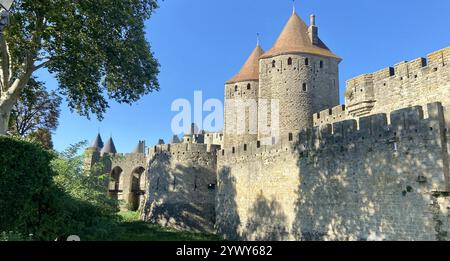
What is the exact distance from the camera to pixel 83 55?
13789 mm

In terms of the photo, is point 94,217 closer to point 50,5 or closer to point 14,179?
point 14,179

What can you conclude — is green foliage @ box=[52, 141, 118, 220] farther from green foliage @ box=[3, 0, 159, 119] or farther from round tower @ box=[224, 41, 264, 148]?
round tower @ box=[224, 41, 264, 148]

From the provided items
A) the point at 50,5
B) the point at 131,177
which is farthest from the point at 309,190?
the point at 131,177

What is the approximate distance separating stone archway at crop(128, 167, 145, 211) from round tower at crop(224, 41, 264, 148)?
580 inches

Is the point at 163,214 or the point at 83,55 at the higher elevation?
the point at 83,55

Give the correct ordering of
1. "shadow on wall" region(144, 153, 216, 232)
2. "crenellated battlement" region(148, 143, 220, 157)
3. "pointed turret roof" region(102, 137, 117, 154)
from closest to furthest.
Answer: "shadow on wall" region(144, 153, 216, 232), "crenellated battlement" region(148, 143, 220, 157), "pointed turret roof" region(102, 137, 117, 154)

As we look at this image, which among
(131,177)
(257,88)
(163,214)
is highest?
(257,88)

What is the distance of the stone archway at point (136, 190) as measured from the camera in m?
39.1

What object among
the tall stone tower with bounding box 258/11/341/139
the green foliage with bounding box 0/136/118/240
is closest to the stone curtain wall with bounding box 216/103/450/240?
the tall stone tower with bounding box 258/11/341/139

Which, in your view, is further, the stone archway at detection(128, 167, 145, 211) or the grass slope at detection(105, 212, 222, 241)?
the stone archway at detection(128, 167, 145, 211)

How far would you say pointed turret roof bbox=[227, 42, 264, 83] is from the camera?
1142 inches

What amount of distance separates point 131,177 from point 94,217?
90.5 feet

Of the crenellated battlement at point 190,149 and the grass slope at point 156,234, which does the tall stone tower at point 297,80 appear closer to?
the crenellated battlement at point 190,149
